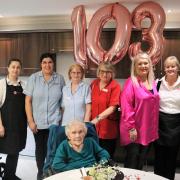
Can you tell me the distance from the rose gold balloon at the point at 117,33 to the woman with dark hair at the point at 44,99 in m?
0.51

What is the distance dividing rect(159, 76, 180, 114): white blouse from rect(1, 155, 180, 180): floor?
1215 millimetres

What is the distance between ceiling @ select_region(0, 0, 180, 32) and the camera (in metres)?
3.15

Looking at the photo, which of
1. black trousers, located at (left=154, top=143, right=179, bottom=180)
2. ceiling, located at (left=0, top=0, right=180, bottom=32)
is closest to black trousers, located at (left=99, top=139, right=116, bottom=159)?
black trousers, located at (left=154, top=143, right=179, bottom=180)

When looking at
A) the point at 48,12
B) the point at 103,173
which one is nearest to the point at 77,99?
the point at 103,173

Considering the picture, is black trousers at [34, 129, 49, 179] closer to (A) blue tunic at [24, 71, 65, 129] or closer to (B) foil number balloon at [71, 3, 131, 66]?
(A) blue tunic at [24, 71, 65, 129]

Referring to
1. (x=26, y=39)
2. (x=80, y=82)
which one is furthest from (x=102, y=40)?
(x=80, y=82)

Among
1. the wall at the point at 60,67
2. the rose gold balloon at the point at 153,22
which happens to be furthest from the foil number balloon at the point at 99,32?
the wall at the point at 60,67

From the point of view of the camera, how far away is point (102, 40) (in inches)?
160

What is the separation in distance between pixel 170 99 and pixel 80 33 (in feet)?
4.03

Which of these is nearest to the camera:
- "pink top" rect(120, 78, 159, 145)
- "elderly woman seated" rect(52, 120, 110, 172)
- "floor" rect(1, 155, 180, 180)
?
"elderly woman seated" rect(52, 120, 110, 172)

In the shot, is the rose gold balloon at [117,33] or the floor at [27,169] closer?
the rose gold balloon at [117,33]

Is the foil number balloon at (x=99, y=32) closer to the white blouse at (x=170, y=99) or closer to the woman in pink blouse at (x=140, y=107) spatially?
the woman in pink blouse at (x=140, y=107)

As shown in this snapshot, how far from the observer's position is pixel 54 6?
3.39 m

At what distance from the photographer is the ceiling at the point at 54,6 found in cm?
311
